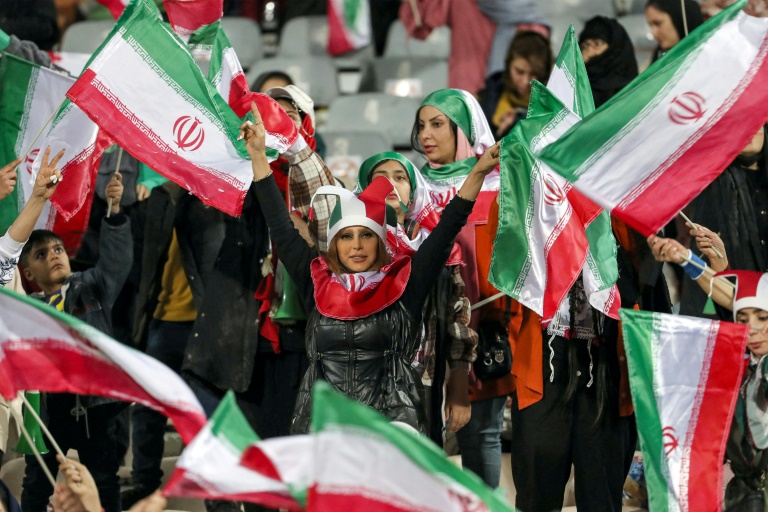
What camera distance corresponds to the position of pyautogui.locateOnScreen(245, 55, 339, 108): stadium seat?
1010 centimetres

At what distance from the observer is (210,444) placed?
420cm

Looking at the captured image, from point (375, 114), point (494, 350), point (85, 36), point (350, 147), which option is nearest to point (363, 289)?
point (494, 350)

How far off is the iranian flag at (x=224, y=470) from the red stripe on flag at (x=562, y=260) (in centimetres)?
156

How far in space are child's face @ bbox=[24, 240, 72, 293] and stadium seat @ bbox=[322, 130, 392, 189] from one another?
102 inches

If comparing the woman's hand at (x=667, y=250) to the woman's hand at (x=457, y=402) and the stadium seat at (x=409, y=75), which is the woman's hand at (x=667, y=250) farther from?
the stadium seat at (x=409, y=75)

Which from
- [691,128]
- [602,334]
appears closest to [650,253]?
[602,334]

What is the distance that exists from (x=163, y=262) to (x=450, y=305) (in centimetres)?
161

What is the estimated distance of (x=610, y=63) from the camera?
7.48m

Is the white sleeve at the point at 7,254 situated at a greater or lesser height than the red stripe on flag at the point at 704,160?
lesser

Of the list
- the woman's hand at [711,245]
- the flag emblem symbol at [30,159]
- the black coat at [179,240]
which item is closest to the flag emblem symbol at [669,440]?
the woman's hand at [711,245]

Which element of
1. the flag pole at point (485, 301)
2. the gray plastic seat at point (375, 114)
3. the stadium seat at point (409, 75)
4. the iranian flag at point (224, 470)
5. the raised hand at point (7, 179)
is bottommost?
the iranian flag at point (224, 470)

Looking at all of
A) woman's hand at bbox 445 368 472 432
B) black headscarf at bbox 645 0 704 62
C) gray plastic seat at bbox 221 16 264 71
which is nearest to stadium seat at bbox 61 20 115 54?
gray plastic seat at bbox 221 16 264 71

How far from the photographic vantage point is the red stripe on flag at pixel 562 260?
552cm

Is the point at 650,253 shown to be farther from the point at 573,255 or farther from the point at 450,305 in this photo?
the point at 450,305
